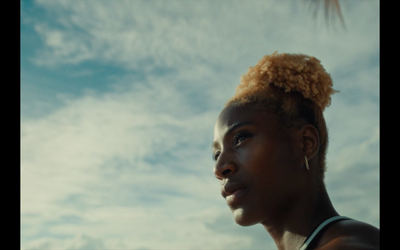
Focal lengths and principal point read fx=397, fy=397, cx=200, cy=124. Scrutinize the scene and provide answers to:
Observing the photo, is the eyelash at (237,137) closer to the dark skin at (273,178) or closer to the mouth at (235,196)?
the dark skin at (273,178)

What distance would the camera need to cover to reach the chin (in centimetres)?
308

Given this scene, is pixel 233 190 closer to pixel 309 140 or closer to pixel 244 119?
pixel 244 119

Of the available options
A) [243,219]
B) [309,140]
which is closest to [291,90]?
[309,140]

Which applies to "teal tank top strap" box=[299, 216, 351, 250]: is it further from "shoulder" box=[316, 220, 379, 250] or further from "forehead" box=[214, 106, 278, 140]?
"forehead" box=[214, 106, 278, 140]

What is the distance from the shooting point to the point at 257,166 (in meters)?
3.04

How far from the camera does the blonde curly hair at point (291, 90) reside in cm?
330

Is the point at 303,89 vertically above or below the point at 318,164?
above

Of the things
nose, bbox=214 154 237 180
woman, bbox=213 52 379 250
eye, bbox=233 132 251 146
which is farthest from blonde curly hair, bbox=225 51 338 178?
nose, bbox=214 154 237 180

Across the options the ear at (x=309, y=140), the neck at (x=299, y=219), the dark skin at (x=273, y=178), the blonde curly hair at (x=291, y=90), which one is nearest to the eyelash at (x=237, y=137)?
the dark skin at (x=273, y=178)
